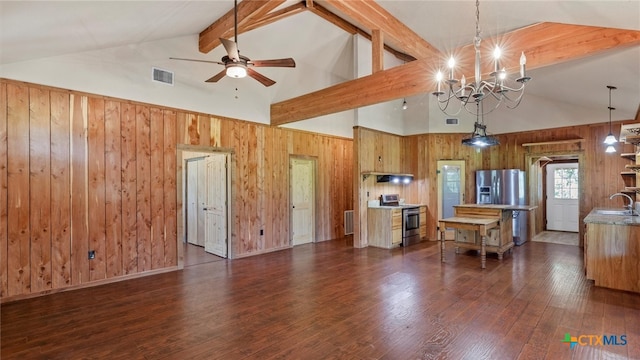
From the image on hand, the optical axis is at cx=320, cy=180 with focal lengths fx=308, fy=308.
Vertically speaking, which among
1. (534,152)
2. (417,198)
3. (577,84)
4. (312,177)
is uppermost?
(577,84)

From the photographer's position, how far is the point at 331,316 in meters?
3.28

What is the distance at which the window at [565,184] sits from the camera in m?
8.88

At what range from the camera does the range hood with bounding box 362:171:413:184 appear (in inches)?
277

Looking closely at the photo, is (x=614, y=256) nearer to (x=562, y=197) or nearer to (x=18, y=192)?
(x=562, y=197)

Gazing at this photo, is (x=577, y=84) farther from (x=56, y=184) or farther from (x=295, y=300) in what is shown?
(x=56, y=184)

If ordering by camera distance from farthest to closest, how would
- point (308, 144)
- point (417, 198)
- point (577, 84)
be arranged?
point (417, 198)
point (308, 144)
point (577, 84)

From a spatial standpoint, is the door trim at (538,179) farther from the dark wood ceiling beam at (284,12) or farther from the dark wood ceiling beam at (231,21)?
the dark wood ceiling beam at (231,21)

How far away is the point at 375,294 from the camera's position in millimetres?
3930

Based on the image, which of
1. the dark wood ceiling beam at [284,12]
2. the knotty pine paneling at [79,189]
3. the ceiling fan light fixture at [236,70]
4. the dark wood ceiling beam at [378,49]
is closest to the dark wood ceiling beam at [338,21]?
the dark wood ceiling beam at [284,12]

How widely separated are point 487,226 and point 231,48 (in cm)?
474

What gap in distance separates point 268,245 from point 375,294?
10.3 ft

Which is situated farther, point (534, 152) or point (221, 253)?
point (534, 152)

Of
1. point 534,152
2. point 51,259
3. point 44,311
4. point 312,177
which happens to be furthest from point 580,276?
point 51,259

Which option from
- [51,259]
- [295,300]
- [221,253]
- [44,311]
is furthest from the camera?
[221,253]
